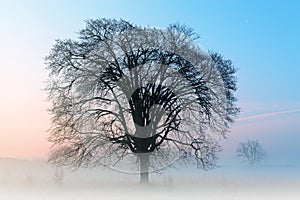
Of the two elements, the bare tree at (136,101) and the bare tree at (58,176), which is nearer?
the bare tree at (58,176)

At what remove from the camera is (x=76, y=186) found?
5781 millimetres

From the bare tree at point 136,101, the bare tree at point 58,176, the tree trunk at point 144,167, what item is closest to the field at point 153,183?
the bare tree at point 58,176

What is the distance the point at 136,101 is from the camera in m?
7.47

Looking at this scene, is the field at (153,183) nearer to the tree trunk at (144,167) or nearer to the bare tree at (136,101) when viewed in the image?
the tree trunk at (144,167)

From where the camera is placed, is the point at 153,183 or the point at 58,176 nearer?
the point at 153,183

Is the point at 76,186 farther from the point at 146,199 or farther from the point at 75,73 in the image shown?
the point at 75,73

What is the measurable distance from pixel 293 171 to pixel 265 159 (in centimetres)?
49

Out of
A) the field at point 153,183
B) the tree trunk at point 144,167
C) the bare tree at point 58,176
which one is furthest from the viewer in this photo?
the tree trunk at point 144,167

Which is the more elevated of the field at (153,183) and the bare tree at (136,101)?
the bare tree at (136,101)

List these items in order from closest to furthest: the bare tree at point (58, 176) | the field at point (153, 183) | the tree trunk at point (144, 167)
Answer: the field at point (153, 183)
the bare tree at point (58, 176)
the tree trunk at point (144, 167)

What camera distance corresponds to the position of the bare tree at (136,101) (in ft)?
23.6

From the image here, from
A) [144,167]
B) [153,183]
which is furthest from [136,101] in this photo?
[153,183]

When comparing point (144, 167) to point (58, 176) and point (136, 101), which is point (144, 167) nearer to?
point (136, 101)

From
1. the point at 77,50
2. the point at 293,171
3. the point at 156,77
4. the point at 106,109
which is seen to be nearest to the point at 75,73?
the point at 77,50
